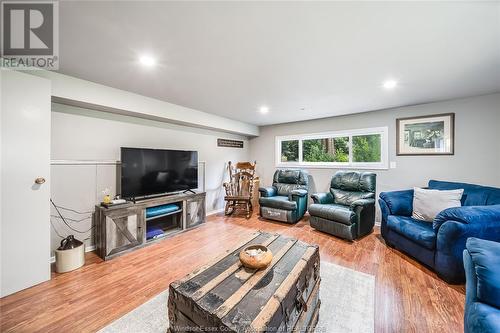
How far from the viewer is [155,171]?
3.15 m

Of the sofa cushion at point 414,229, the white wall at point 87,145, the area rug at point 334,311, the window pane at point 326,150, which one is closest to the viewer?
the area rug at point 334,311

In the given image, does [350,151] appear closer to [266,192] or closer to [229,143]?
[266,192]

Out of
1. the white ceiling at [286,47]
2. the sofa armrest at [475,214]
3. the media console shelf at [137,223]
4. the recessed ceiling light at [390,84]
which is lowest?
the media console shelf at [137,223]

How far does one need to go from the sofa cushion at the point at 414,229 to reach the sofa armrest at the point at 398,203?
0.12 meters

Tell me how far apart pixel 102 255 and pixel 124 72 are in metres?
2.23

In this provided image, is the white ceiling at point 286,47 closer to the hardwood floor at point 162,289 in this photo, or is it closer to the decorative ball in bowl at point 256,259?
the decorative ball in bowl at point 256,259

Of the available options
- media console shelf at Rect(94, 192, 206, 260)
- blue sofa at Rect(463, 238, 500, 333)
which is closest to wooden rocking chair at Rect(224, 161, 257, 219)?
media console shelf at Rect(94, 192, 206, 260)

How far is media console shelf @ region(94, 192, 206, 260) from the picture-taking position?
2492 mm

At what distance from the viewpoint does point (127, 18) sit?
137 cm

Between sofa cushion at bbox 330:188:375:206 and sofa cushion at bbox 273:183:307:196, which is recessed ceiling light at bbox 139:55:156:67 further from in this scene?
sofa cushion at bbox 330:188:375:206

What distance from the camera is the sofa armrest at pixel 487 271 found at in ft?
3.49

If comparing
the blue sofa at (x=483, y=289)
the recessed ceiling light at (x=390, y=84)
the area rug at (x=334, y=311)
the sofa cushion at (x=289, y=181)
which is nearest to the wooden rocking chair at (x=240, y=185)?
the sofa cushion at (x=289, y=181)

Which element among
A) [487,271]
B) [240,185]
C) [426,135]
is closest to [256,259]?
[487,271]

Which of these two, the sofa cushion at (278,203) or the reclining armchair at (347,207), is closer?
the reclining armchair at (347,207)
